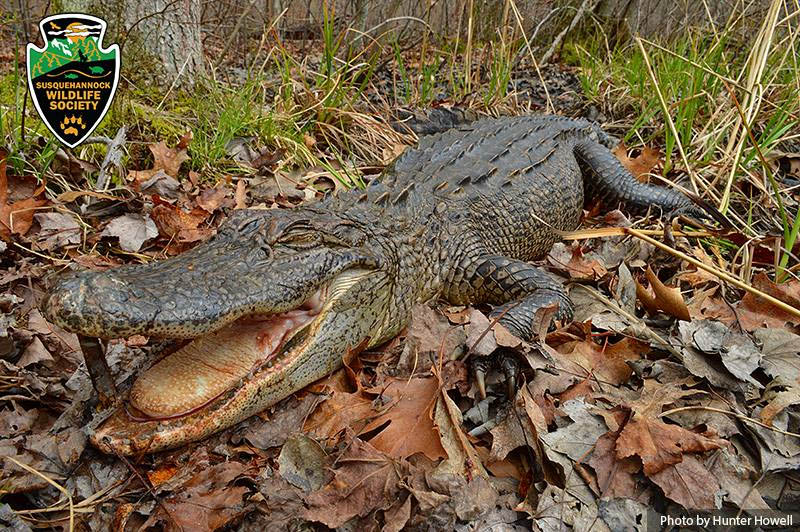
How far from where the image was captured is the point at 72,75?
392 cm

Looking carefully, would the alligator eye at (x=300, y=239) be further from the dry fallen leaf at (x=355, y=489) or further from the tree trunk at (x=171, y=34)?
the tree trunk at (x=171, y=34)

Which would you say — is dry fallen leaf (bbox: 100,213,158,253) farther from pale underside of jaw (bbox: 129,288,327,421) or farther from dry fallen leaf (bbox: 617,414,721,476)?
dry fallen leaf (bbox: 617,414,721,476)

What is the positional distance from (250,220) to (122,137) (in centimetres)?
190

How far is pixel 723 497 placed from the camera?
1.71 metres

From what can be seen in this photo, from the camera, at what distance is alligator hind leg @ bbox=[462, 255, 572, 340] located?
2514mm

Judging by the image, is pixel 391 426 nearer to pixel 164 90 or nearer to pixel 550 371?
pixel 550 371

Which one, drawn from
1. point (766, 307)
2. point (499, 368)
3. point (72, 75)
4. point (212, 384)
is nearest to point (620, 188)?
point (766, 307)

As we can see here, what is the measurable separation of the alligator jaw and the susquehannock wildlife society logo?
92.4 inches

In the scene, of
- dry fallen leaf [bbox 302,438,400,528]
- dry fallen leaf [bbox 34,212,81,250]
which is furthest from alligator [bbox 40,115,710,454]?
dry fallen leaf [bbox 34,212,81,250]

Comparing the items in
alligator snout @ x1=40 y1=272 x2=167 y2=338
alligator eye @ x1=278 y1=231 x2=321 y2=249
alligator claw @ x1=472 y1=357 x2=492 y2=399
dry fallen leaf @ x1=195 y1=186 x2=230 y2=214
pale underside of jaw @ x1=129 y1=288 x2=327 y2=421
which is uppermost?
alligator snout @ x1=40 y1=272 x2=167 y2=338

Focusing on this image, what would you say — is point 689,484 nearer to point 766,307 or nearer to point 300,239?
point 766,307

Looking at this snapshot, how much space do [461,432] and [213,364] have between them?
3.03ft

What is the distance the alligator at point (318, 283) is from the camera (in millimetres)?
1768

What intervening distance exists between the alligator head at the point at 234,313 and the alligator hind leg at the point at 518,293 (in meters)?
0.61
